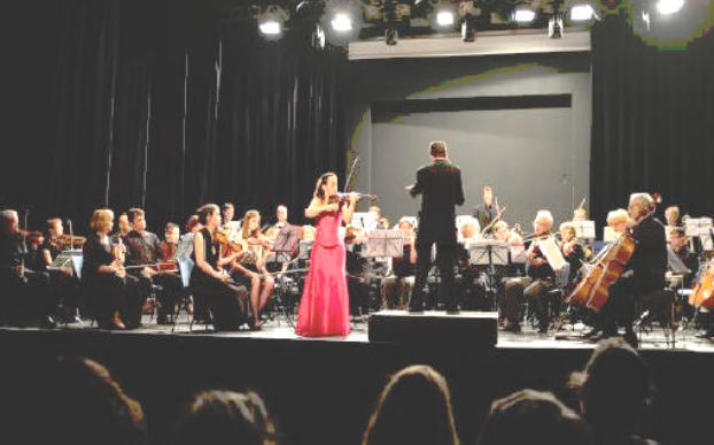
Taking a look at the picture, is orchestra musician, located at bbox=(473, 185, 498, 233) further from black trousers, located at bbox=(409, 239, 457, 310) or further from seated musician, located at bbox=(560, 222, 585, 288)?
black trousers, located at bbox=(409, 239, 457, 310)

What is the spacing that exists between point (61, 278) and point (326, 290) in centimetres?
363

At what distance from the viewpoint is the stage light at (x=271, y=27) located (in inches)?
407

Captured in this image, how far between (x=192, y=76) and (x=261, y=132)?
157 centimetres

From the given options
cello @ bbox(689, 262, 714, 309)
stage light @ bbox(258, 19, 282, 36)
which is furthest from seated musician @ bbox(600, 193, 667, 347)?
stage light @ bbox(258, 19, 282, 36)

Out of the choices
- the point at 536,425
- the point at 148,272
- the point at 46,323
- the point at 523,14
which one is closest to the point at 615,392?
the point at 536,425

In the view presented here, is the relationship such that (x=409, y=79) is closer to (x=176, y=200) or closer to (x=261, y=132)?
(x=261, y=132)

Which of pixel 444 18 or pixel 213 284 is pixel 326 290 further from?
pixel 444 18

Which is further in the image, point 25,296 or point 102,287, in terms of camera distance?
point 25,296

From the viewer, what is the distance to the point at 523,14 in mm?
9391

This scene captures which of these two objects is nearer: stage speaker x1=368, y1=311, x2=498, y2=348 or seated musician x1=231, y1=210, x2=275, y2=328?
stage speaker x1=368, y1=311, x2=498, y2=348

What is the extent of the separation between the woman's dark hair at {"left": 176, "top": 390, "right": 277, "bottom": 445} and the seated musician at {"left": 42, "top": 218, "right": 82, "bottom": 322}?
22.6 ft

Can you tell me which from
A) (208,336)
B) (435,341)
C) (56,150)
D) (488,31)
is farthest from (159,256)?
(488,31)

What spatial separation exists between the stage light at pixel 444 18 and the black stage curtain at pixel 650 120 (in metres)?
2.63

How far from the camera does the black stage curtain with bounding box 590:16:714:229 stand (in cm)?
1025
